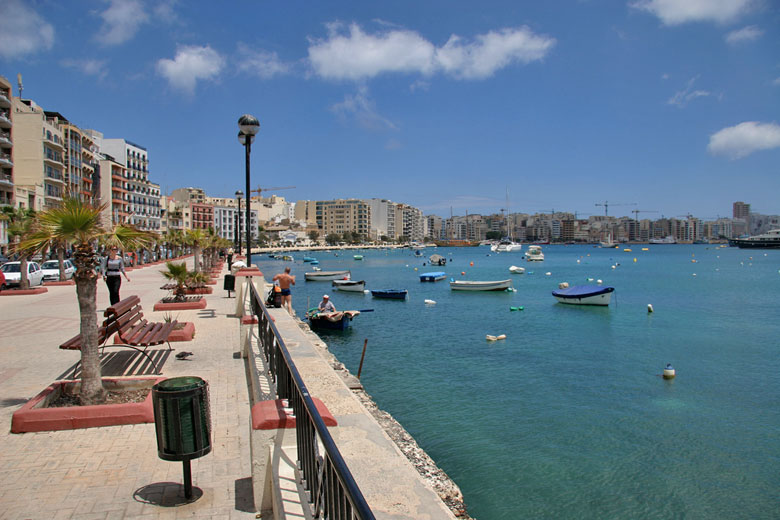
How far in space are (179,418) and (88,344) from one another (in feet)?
9.98

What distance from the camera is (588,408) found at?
1513cm

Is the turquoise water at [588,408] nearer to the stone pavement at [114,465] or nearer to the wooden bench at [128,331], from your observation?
the stone pavement at [114,465]

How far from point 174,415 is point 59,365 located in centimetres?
680

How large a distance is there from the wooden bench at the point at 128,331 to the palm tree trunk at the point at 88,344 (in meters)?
1.21

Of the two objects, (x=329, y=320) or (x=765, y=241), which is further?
(x=765, y=241)

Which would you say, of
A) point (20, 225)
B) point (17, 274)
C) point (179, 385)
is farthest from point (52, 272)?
point (179, 385)

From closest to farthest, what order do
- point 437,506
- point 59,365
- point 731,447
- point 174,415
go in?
point 437,506 → point 174,415 → point 59,365 → point 731,447

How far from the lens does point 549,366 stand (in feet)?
66.9

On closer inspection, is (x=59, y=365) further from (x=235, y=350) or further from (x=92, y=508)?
(x=92, y=508)

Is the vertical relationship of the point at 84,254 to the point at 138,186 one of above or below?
below

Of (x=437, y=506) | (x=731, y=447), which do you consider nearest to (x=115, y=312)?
(x=437, y=506)

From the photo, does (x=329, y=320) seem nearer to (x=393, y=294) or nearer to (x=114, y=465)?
(x=393, y=294)

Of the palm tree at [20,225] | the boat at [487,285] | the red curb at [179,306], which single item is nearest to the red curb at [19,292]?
the palm tree at [20,225]

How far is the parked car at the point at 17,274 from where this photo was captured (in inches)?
1019
